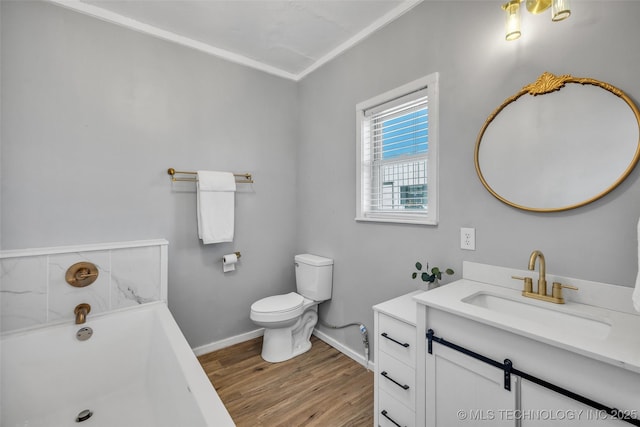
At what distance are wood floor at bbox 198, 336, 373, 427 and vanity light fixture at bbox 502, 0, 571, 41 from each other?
2.09 meters

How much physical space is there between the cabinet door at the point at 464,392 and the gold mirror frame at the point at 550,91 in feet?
2.51

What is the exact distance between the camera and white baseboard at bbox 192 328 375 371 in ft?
7.34

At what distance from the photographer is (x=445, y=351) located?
1169 mm

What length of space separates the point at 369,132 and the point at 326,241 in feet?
3.28

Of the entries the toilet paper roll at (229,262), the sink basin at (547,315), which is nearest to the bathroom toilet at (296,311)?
the toilet paper roll at (229,262)

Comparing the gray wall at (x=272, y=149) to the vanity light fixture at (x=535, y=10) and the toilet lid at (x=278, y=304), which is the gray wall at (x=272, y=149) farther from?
the toilet lid at (x=278, y=304)

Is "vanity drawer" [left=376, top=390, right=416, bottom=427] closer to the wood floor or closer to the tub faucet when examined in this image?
the wood floor

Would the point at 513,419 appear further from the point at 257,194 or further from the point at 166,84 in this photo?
the point at 166,84

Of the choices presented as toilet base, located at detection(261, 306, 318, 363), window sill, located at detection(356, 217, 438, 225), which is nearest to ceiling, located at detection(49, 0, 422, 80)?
window sill, located at detection(356, 217, 438, 225)

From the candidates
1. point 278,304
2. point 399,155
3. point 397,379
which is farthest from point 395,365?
point 399,155

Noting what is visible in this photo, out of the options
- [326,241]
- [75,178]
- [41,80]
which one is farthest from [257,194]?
[41,80]

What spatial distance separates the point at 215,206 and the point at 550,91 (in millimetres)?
2172

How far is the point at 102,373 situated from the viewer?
1710mm

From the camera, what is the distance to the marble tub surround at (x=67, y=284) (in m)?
1.63
